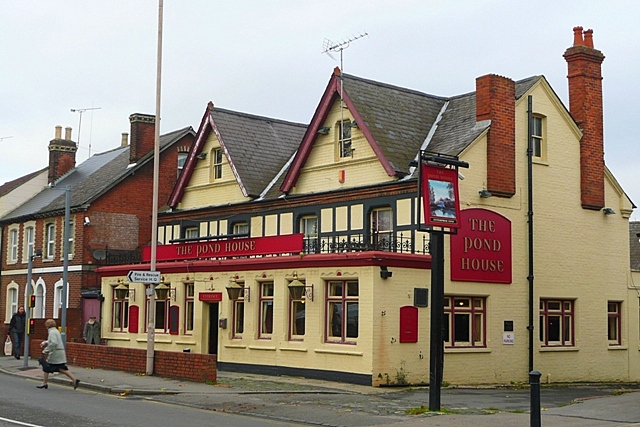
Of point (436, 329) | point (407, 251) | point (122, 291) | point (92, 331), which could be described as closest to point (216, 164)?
point (122, 291)

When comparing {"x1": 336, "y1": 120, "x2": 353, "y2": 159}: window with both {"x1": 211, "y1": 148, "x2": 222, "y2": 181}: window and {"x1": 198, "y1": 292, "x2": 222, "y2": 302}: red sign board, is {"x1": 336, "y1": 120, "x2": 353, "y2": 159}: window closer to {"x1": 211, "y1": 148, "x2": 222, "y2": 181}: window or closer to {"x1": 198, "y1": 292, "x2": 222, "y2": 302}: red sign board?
{"x1": 198, "y1": 292, "x2": 222, "y2": 302}: red sign board

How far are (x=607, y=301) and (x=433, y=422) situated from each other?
53.3 ft

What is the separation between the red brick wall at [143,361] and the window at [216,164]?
9.00m

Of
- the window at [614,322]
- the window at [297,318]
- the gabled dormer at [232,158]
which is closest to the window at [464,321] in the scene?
the window at [297,318]

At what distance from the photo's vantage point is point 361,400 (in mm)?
19781

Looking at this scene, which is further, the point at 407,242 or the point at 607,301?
the point at 607,301

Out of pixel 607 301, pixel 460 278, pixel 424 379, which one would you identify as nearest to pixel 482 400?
pixel 424 379

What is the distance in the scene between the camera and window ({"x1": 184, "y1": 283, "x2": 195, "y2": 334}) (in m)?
30.8

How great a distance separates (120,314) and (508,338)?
50.7 ft

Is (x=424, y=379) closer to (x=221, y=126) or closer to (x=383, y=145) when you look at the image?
(x=383, y=145)

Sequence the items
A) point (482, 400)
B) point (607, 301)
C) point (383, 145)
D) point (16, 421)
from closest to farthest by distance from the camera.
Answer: point (16, 421) < point (482, 400) < point (383, 145) < point (607, 301)

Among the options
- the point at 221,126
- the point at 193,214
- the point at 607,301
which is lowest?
the point at 607,301

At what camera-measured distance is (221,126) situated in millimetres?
33094

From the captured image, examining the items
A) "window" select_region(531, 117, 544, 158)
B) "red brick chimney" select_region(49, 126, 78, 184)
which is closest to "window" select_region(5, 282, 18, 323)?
"red brick chimney" select_region(49, 126, 78, 184)
